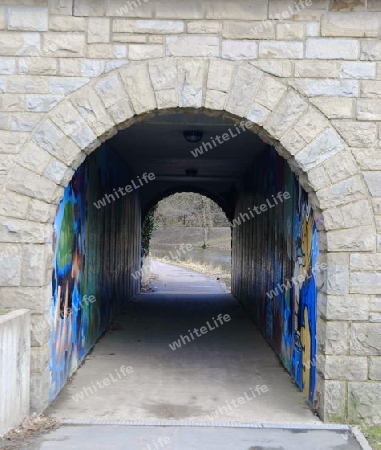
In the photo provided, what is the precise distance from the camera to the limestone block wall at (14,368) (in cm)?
405

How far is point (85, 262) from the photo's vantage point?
6.86 meters

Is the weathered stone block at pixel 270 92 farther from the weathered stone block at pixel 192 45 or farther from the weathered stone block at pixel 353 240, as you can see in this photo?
the weathered stone block at pixel 353 240

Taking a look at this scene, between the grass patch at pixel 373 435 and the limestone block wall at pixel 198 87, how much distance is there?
1.38 feet

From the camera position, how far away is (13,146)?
15.6ft

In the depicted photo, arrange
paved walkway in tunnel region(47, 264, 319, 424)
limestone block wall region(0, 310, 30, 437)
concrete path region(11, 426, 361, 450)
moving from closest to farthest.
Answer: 1. limestone block wall region(0, 310, 30, 437)
2. concrete path region(11, 426, 361, 450)
3. paved walkway in tunnel region(47, 264, 319, 424)

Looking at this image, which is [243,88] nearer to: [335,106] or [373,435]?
[335,106]

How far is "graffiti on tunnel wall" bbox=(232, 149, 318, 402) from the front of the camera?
5.34m

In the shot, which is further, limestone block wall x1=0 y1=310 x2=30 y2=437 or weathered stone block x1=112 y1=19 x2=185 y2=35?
weathered stone block x1=112 y1=19 x2=185 y2=35

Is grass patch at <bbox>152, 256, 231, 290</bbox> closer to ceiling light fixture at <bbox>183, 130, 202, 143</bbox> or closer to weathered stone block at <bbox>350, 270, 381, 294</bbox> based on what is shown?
ceiling light fixture at <bbox>183, 130, 202, 143</bbox>

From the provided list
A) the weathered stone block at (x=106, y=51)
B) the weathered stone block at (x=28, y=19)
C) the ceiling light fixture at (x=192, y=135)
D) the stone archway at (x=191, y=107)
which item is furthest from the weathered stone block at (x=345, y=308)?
the weathered stone block at (x=28, y=19)

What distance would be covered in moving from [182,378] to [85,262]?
75.6 inches

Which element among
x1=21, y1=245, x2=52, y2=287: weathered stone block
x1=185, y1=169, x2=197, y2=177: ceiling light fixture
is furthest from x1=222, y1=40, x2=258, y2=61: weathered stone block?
x1=185, y1=169, x2=197, y2=177: ceiling light fixture

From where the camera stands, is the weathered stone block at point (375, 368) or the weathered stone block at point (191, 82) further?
the weathered stone block at point (191, 82)

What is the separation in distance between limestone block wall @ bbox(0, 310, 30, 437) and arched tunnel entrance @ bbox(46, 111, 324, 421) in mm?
600
